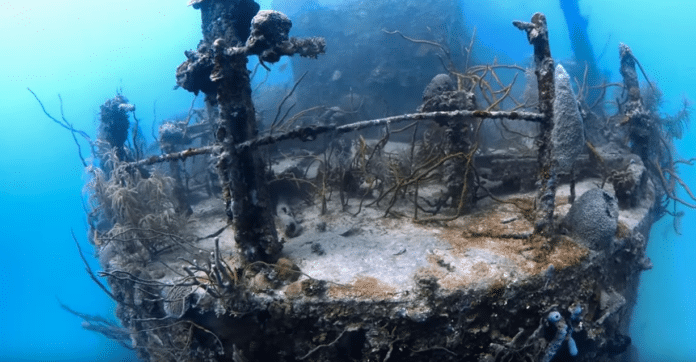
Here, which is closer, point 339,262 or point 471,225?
point 339,262

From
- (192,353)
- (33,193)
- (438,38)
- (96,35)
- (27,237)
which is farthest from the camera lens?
(96,35)

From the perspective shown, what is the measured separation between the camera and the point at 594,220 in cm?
407

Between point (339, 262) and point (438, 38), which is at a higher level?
point (438, 38)

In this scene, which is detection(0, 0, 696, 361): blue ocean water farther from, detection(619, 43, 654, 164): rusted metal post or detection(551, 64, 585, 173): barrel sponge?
detection(551, 64, 585, 173): barrel sponge

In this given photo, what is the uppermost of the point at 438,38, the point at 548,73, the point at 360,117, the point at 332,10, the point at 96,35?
the point at 96,35

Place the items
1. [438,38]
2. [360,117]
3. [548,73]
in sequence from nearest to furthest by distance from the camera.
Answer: [548,73], [360,117], [438,38]

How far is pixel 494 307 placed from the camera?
357 centimetres

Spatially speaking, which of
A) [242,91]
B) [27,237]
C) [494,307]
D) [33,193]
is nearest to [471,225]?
[494,307]

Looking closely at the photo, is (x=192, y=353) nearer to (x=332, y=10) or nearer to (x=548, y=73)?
(x=548, y=73)

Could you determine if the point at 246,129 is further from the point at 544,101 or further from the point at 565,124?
the point at 565,124

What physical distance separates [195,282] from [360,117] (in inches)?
437

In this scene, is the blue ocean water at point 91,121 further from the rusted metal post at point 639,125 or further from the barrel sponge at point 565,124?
the barrel sponge at point 565,124

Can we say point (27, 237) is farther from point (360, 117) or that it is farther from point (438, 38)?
point (438, 38)

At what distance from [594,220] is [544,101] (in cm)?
145
